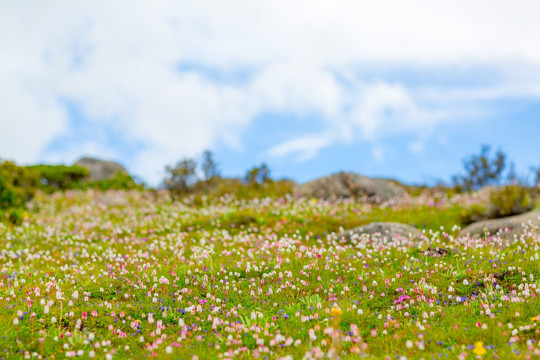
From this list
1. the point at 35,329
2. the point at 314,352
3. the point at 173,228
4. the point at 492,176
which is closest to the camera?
the point at 314,352

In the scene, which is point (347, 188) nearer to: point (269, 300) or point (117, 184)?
point (269, 300)

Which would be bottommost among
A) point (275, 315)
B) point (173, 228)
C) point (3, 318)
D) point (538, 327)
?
point (538, 327)

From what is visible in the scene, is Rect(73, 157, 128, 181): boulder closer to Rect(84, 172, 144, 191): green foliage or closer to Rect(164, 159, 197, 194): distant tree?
Rect(84, 172, 144, 191): green foliage

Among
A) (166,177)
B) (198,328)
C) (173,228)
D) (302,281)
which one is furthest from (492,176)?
(198,328)

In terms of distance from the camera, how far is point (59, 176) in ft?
124

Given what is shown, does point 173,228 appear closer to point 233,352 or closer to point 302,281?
point 302,281

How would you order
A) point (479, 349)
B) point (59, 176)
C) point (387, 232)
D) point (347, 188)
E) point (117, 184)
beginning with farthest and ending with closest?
1. point (59, 176)
2. point (117, 184)
3. point (347, 188)
4. point (387, 232)
5. point (479, 349)

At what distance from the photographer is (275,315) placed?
740 centimetres

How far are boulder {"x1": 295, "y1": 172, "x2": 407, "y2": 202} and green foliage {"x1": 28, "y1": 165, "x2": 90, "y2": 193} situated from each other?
2176cm

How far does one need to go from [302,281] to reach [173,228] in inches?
307

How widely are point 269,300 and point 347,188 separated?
14899 millimetres

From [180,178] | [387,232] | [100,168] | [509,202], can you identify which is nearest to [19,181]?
[180,178]

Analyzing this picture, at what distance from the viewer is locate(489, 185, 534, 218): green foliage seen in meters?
16.9

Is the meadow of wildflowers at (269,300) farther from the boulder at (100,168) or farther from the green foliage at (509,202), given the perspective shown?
the boulder at (100,168)
